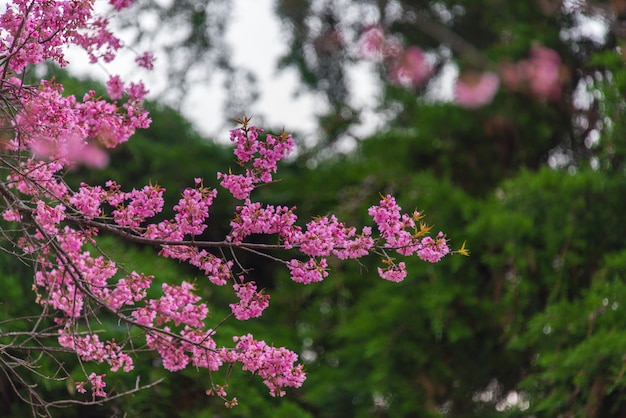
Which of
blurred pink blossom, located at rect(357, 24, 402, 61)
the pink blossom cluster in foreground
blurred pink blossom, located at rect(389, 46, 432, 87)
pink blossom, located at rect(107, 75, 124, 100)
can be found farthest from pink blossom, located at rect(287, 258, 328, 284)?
blurred pink blossom, located at rect(389, 46, 432, 87)

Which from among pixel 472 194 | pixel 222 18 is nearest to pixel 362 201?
pixel 472 194

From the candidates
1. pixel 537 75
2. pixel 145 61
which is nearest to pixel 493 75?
pixel 537 75

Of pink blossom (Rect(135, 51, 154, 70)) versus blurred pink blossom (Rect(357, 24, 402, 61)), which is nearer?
pink blossom (Rect(135, 51, 154, 70))

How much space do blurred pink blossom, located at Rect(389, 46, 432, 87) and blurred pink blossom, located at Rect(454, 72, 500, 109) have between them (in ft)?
1.65

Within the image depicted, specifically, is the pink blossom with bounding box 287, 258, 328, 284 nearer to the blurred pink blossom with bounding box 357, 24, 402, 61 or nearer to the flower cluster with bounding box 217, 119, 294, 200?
the flower cluster with bounding box 217, 119, 294, 200

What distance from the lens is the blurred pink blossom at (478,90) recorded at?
18.9 ft

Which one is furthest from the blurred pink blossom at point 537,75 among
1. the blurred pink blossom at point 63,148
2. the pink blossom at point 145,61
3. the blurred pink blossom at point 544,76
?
the blurred pink blossom at point 63,148

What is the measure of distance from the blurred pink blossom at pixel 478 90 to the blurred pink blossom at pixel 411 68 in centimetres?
50

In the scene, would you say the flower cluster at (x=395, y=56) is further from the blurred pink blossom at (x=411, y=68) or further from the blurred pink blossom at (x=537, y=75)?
the blurred pink blossom at (x=537, y=75)

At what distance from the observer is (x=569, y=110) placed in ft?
18.5

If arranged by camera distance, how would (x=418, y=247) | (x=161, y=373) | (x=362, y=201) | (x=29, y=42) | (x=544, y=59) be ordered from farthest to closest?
1. (x=544, y=59)
2. (x=362, y=201)
3. (x=161, y=373)
4. (x=29, y=42)
5. (x=418, y=247)

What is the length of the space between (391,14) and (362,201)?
226 centimetres

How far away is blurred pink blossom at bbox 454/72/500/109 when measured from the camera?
5.75 metres

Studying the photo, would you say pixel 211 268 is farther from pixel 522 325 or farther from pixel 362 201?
pixel 362 201
